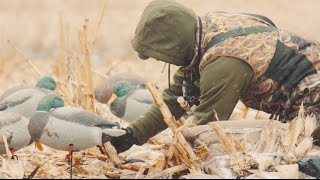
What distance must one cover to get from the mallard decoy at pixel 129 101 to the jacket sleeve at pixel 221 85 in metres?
1.81

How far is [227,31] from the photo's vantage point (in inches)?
200

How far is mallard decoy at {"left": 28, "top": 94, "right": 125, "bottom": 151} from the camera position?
4875 mm

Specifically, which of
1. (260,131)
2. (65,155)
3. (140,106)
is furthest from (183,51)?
(140,106)

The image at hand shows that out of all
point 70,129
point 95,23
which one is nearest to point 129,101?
point 70,129

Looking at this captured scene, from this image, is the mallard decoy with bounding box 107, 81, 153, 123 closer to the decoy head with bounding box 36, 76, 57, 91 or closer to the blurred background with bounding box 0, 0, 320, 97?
the decoy head with bounding box 36, 76, 57, 91

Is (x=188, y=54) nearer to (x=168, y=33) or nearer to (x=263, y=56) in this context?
(x=168, y=33)

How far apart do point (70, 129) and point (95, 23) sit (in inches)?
319

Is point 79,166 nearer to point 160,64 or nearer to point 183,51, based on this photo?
point 183,51

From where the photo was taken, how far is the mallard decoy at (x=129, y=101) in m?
6.82

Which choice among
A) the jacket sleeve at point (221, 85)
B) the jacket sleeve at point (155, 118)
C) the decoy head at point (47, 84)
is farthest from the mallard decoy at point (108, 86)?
the jacket sleeve at point (221, 85)

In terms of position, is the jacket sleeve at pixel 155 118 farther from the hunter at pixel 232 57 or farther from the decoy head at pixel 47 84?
the decoy head at pixel 47 84

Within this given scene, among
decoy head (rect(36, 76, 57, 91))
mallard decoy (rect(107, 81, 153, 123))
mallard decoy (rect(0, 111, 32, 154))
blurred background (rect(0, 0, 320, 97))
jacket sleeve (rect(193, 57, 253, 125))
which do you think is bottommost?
blurred background (rect(0, 0, 320, 97))

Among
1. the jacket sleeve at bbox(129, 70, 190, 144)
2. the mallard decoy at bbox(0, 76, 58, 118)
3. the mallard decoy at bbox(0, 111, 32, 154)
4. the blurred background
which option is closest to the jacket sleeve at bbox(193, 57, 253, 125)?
the jacket sleeve at bbox(129, 70, 190, 144)

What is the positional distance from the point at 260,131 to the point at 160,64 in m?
6.33
